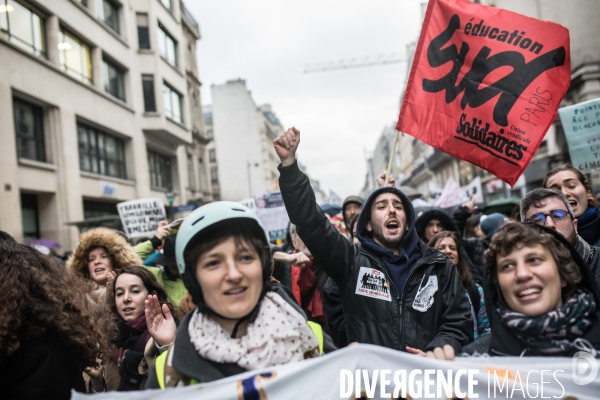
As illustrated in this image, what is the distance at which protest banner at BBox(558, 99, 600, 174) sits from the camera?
5.32 metres

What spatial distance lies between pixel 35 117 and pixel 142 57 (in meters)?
9.51

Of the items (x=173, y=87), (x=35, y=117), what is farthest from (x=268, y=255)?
(x=173, y=87)

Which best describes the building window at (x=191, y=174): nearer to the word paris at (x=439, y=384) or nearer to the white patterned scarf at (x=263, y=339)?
the white patterned scarf at (x=263, y=339)

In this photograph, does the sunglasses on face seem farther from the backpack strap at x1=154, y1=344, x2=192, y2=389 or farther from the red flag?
the backpack strap at x1=154, y1=344, x2=192, y2=389

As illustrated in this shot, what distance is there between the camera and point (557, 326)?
190cm

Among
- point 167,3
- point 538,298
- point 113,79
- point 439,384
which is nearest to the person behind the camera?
point 439,384

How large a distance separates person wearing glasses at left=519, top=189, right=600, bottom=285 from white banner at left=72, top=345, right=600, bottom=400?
1.24m

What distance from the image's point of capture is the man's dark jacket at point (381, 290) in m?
2.63

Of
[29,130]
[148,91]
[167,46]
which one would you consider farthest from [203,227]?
[167,46]

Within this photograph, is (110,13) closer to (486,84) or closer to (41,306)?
(486,84)

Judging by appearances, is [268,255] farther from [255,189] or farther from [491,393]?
[255,189]

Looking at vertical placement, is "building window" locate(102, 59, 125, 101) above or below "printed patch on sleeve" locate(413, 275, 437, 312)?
above

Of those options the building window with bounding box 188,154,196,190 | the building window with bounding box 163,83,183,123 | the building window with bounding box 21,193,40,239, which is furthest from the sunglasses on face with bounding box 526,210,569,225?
the building window with bounding box 188,154,196,190

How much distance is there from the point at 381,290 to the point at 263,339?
3.82 ft
